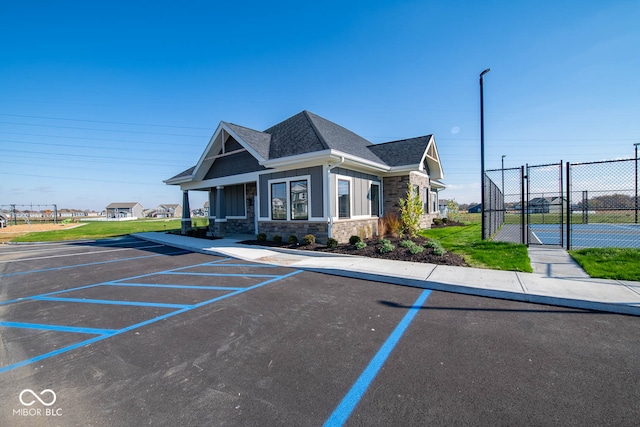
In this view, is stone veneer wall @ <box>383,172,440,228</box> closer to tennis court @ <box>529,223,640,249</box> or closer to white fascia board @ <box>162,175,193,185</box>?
tennis court @ <box>529,223,640,249</box>

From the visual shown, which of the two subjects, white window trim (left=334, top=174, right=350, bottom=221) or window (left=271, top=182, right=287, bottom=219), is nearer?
white window trim (left=334, top=174, right=350, bottom=221)

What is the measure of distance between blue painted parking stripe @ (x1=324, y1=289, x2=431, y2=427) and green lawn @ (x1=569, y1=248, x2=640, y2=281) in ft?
17.2

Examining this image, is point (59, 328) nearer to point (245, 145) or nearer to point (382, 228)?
point (245, 145)

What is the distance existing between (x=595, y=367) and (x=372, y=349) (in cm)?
240

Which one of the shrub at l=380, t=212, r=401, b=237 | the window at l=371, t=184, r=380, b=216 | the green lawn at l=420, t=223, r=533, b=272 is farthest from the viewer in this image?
the window at l=371, t=184, r=380, b=216

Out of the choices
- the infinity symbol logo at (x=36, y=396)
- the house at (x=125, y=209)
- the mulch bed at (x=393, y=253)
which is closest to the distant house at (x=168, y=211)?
the house at (x=125, y=209)

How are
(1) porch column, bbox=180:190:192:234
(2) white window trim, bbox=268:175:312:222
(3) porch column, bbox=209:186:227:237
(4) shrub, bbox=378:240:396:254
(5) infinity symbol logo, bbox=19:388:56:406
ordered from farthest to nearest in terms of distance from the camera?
(1) porch column, bbox=180:190:192:234 → (3) porch column, bbox=209:186:227:237 → (2) white window trim, bbox=268:175:312:222 → (4) shrub, bbox=378:240:396:254 → (5) infinity symbol logo, bbox=19:388:56:406

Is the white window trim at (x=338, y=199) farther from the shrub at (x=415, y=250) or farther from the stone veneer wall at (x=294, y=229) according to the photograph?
the shrub at (x=415, y=250)

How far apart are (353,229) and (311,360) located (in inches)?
348

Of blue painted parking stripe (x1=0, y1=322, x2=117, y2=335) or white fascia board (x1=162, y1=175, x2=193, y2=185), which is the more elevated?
white fascia board (x1=162, y1=175, x2=193, y2=185)

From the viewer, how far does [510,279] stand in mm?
5895

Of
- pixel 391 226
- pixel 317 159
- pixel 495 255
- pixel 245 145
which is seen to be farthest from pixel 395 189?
pixel 245 145

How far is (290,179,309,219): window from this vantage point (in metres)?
11.2

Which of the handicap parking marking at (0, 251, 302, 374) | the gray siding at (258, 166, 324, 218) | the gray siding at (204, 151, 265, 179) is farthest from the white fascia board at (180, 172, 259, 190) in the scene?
the handicap parking marking at (0, 251, 302, 374)
